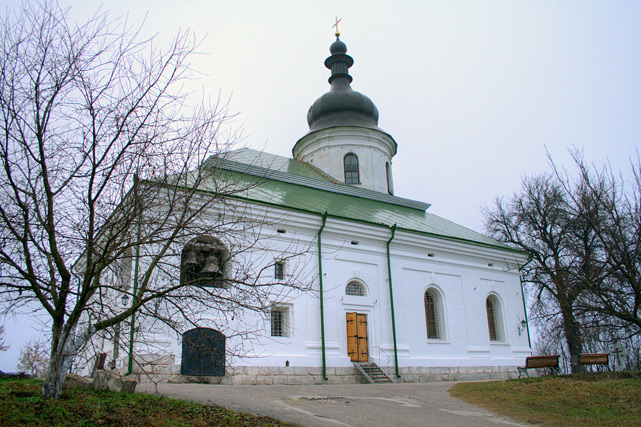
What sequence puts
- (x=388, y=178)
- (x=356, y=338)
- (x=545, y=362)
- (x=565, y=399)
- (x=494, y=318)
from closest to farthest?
(x=565, y=399), (x=545, y=362), (x=356, y=338), (x=494, y=318), (x=388, y=178)

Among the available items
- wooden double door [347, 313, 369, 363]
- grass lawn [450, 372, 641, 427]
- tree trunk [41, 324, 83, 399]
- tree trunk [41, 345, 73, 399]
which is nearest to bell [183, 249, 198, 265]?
tree trunk [41, 324, 83, 399]

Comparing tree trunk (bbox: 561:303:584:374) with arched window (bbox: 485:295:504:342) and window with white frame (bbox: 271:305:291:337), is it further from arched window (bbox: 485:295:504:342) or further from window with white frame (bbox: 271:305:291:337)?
window with white frame (bbox: 271:305:291:337)

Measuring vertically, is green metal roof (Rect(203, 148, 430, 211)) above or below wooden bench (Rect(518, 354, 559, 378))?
above

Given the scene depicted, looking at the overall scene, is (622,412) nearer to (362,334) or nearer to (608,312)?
(608,312)

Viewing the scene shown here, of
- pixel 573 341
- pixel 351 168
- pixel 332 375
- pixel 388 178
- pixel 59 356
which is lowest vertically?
pixel 332 375

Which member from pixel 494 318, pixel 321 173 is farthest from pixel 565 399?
pixel 321 173

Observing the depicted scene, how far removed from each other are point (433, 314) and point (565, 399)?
9.53 meters

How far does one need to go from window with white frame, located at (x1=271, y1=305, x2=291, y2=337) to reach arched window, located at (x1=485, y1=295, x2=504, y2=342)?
9.48m

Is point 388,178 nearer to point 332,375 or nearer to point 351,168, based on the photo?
point 351,168

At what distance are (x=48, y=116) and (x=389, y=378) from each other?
43.9 feet

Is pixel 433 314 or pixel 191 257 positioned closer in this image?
pixel 191 257

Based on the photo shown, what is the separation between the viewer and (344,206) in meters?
21.3

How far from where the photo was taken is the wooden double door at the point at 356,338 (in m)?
17.4

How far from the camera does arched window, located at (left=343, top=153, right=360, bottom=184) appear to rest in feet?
91.1
